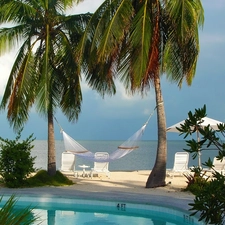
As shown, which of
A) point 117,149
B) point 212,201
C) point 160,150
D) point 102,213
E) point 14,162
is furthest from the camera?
point 117,149

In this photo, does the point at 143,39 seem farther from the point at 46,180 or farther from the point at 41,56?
the point at 46,180

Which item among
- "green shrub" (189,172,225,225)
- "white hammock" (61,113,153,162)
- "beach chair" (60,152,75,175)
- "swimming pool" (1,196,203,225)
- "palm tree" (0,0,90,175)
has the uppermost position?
"palm tree" (0,0,90,175)

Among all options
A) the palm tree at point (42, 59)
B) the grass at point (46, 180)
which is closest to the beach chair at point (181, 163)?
the grass at point (46, 180)

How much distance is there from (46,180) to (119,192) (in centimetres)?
246

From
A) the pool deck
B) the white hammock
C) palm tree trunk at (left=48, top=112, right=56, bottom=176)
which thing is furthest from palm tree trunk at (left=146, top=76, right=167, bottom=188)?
palm tree trunk at (left=48, top=112, right=56, bottom=176)

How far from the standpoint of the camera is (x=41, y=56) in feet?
39.2

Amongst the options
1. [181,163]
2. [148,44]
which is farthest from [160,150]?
[148,44]

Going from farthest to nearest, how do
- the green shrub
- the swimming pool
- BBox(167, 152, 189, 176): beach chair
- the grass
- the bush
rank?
BBox(167, 152, 189, 176): beach chair < the grass < the bush < the swimming pool < the green shrub

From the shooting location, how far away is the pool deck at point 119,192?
9078mm

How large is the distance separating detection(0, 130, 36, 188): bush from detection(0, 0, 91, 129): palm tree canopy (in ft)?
1.55

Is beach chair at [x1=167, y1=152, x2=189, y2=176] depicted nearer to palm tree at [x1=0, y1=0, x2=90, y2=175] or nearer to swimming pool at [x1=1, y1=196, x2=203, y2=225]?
palm tree at [x1=0, y1=0, x2=90, y2=175]

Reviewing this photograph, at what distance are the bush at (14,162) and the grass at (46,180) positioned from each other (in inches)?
13.8

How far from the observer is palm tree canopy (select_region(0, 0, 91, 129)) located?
11234 millimetres

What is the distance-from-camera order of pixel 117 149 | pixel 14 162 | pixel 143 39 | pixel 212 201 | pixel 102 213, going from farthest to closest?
pixel 117 149
pixel 14 162
pixel 143 39
pixel 102 213
pixel 212 201
